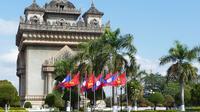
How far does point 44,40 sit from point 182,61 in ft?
100

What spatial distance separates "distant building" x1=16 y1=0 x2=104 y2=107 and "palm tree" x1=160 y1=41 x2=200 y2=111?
26856mm

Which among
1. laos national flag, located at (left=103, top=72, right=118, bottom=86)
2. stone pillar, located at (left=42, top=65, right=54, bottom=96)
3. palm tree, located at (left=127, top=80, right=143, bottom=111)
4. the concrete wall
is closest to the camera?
laos national flag, located at (left=103, top=72, right=118, bottom=86)

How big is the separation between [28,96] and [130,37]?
29.1 metres

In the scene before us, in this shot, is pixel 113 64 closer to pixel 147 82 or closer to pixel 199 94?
pixel 199 94

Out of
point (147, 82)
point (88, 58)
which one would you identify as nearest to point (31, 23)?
point (88, 58)

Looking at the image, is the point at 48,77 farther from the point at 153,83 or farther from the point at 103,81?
the point at 153,83

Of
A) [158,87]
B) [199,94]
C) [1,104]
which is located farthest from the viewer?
[158,87]

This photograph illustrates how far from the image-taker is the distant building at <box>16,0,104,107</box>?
63156mm

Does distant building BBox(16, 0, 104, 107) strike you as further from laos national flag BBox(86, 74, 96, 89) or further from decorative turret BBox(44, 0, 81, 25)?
laos national flag BBox(86, 74, 96, 89)

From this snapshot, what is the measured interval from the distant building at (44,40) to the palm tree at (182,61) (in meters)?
26.9

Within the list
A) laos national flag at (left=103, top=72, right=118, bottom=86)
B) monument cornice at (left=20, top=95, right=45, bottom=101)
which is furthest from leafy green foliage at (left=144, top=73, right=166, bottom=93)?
laos national flag at (left=103, top=72, right=118, bottom=86)

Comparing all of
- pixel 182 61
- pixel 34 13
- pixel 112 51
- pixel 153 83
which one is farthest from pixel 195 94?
pixel 153 83

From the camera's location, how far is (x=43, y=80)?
63.8 metres

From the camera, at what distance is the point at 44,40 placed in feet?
212
